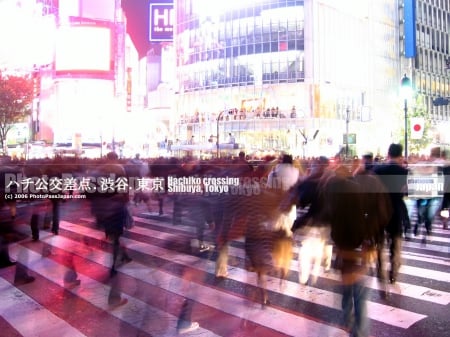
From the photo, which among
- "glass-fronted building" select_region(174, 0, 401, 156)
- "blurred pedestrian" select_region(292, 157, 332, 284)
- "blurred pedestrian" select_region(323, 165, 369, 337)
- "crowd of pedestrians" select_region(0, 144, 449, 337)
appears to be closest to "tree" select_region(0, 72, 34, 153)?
"glass-fronted building" select_region(174, 0, 401, 156)

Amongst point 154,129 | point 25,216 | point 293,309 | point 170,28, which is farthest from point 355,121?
point 293,309

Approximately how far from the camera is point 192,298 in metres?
5.63

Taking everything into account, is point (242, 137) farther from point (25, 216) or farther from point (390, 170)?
point (390, 170)

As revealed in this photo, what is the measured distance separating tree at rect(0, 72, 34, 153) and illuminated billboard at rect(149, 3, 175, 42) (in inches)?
1587

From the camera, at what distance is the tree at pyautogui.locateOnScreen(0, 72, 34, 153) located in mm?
38906

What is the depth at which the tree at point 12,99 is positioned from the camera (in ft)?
128

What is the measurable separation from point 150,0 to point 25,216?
7095 centimetres

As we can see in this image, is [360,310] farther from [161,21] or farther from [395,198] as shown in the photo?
[161,21]

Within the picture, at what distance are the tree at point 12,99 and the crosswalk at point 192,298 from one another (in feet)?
110

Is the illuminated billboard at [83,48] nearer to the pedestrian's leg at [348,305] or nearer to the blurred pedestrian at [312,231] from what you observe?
the blurred pedestrian at [312,231]

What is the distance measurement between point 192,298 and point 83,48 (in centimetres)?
5273

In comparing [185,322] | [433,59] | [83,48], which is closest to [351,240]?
[185,322]

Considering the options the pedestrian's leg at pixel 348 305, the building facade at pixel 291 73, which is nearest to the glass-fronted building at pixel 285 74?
the building facade at pixel 291 73

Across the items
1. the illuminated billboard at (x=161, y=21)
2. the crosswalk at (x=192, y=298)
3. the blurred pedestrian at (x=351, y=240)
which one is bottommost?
the crosswalk at (x=192, y=298)
